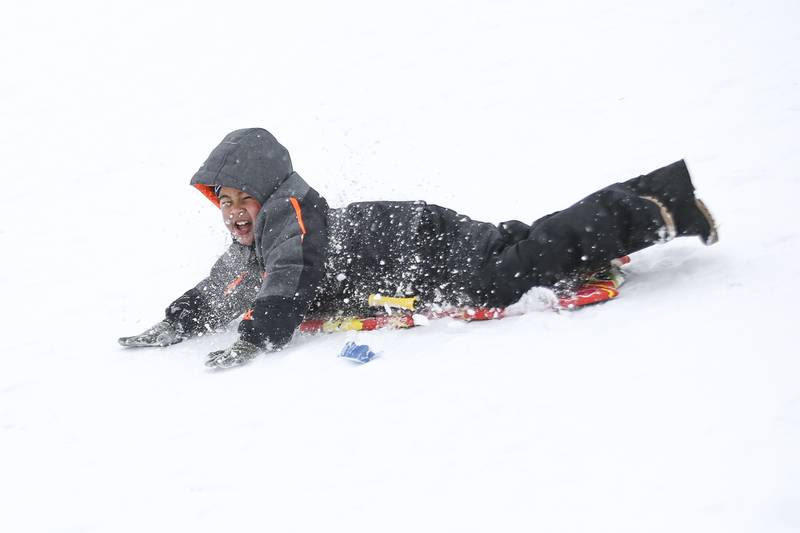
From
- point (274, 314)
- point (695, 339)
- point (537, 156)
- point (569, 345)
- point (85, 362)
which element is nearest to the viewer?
point (695, 339)

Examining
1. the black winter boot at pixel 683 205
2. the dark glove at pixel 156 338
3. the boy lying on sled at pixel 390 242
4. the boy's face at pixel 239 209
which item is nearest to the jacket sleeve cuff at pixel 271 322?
the boy lying on sled at pixel 390 242

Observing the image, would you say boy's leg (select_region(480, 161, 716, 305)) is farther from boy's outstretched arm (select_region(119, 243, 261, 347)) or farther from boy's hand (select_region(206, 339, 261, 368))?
boy's outstretched arm (select_region(119, 243, 261, 347))

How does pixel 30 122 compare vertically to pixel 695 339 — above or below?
above

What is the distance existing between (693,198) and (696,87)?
3395 millimetres

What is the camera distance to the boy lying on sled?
326cm

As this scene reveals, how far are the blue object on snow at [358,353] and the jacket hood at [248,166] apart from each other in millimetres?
986

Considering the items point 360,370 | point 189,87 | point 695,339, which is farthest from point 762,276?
point 189,87

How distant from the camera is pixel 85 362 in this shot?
4.05 meters

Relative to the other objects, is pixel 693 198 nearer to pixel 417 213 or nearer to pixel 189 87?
pixel 417 213

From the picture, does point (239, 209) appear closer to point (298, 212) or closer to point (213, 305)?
point (298, 212)

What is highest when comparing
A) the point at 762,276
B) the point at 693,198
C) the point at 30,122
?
the point at 30,122

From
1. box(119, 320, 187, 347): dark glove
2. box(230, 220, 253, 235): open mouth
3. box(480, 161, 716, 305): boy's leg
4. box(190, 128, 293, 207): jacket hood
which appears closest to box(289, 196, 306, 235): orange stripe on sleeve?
box(190, 128, 293, 207): jacket hood

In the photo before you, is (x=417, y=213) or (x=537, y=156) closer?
(x=417, y=213)

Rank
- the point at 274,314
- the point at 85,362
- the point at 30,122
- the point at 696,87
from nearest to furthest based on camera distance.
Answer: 1. the point at 274,314
2. the point at 85,362
3. the point at 696,87
4. the point at 30,122
